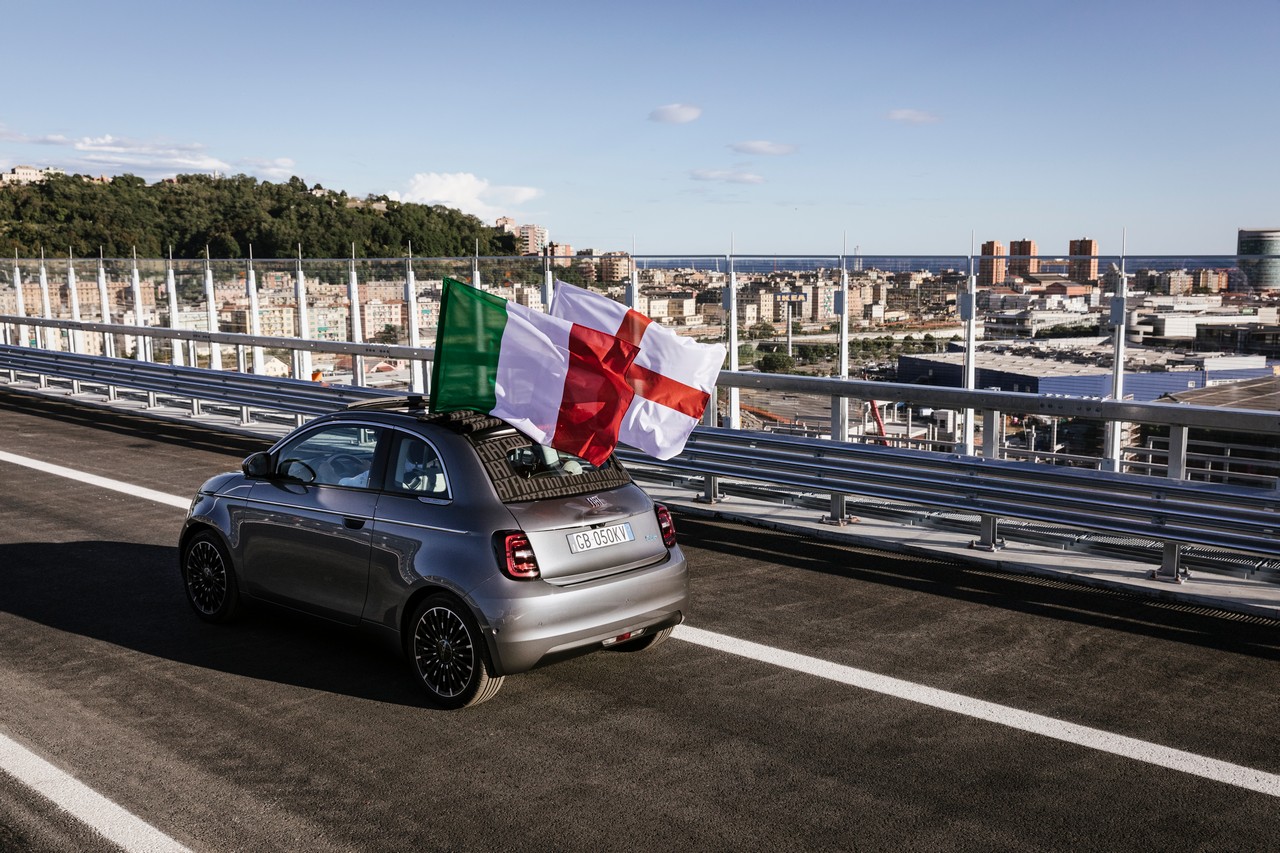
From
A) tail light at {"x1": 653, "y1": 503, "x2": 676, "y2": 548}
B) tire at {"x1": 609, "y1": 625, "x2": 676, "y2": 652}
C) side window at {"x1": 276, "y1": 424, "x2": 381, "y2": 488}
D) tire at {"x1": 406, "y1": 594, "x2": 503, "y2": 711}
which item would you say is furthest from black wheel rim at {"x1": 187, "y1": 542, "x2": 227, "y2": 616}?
Answer: tail light at {"x1": 653, "y1": 503, "x2": 676, "y2": 548}

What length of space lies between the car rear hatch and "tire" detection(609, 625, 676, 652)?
524 millimetres

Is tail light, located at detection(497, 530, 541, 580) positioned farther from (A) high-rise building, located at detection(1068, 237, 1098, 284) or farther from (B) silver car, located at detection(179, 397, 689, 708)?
(A) high-rise building, located at detection(1068, 237, 1098, 284)

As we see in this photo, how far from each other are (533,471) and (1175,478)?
15.4 ft

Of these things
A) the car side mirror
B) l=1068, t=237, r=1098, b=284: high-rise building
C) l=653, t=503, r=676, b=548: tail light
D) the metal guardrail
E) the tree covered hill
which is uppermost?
the tree covered hill

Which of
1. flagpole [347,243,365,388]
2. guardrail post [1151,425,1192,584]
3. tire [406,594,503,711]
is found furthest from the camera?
flagpole [347,243,365,388]

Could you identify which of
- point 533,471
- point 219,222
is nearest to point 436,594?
point 533,471

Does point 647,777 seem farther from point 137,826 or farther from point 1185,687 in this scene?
point 1185,687

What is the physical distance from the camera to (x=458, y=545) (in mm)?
5895

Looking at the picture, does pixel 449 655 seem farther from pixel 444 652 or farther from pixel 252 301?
pixel 252 301

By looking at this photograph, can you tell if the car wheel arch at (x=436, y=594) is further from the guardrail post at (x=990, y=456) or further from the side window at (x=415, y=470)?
the guardrail post at (x=990, y=456)

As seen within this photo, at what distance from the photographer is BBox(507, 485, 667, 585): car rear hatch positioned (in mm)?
5887

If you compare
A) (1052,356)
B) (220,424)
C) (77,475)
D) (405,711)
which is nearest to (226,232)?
(220,424)

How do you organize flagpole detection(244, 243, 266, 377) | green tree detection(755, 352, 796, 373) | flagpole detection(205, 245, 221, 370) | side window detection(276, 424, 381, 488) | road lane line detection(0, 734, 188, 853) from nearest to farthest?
1. road lane line detection(0, 734, 188, 853)
2. side window detection(276, 424, 381, 488)
3. green tree detection(755, 352, 796, 373)
4. flagpole detection(244, 243, 266, 377)
5. flagpole detection(205, 245, 221, 370)

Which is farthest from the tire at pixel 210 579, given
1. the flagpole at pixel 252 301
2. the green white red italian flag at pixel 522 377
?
the flagpole at pixel 252 301
